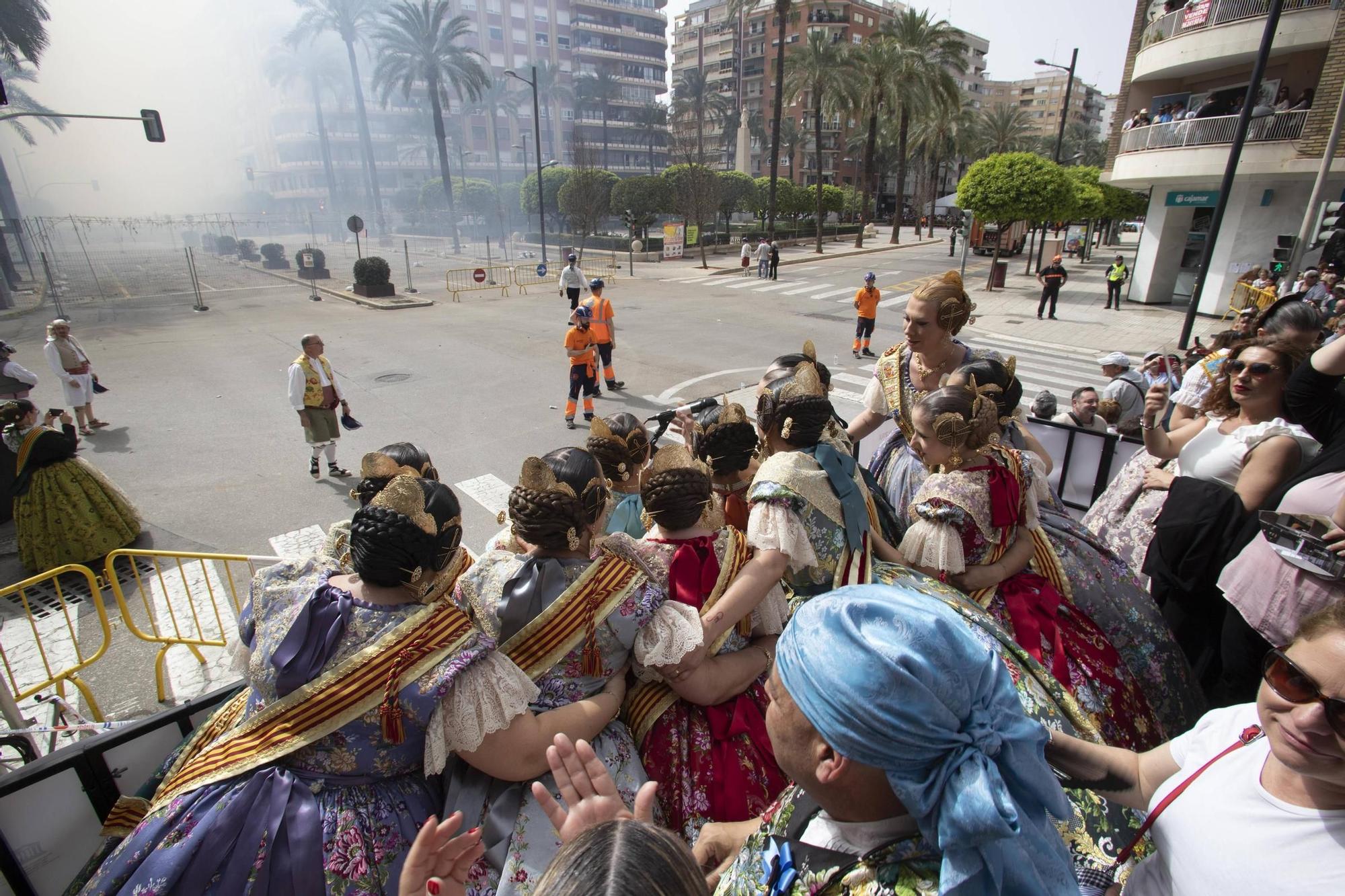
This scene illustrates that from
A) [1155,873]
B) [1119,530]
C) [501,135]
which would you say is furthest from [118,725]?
[501,135]

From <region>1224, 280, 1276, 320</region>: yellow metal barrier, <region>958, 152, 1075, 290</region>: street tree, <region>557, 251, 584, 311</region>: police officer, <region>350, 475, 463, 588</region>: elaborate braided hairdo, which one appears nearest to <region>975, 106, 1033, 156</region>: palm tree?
<region>958, 152, 1075, 290</region>: street tree

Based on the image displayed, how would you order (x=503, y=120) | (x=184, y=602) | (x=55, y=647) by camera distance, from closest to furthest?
1. (x=55, y=647)
2. (x=184, y=602)
3. (x=503, y=120)

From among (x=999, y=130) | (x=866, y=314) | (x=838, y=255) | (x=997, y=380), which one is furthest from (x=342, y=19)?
(x=997, y=380)

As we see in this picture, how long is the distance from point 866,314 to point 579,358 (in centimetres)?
689

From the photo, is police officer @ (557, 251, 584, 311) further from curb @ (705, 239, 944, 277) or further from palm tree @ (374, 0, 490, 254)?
palm tree @ (374, 0, 490, 254)

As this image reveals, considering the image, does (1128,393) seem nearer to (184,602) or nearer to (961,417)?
(961,417)

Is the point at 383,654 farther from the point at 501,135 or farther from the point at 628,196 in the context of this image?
the point at 501,135

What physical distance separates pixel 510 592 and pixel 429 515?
34cm

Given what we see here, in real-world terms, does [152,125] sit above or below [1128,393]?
above

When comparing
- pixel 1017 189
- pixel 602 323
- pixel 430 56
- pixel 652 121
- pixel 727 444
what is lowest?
pixel 602 323

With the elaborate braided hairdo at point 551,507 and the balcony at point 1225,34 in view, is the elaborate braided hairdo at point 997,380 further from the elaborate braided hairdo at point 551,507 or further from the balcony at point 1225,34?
the balcony at point 1225,34

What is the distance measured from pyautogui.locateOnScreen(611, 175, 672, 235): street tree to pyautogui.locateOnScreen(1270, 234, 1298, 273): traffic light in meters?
27.4

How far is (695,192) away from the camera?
1380 inches

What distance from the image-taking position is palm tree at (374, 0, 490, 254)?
1751 inches
